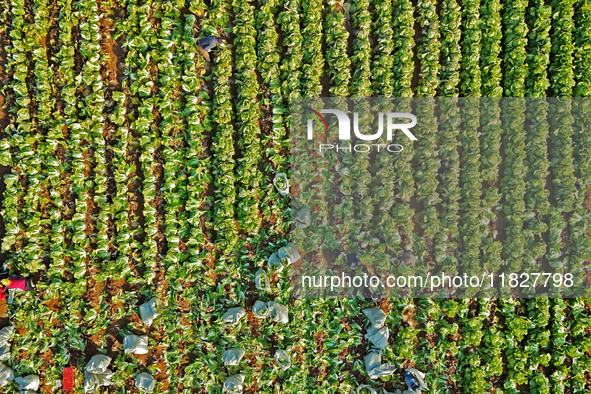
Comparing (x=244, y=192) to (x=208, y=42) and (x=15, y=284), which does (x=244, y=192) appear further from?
(x=15, y=284)

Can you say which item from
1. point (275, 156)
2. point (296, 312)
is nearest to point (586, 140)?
point (275, 156)

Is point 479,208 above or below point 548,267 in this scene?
above

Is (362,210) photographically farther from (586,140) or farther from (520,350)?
(586,140)

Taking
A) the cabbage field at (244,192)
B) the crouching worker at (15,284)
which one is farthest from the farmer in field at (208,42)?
the crouching worker at (15,284)

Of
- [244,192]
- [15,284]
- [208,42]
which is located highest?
[208,42]

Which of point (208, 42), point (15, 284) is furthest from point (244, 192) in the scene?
point (15, 284)

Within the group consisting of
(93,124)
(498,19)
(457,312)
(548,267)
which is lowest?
(457,312)

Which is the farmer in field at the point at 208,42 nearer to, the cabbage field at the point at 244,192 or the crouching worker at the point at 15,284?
the cabbage field at the point at 244,192
